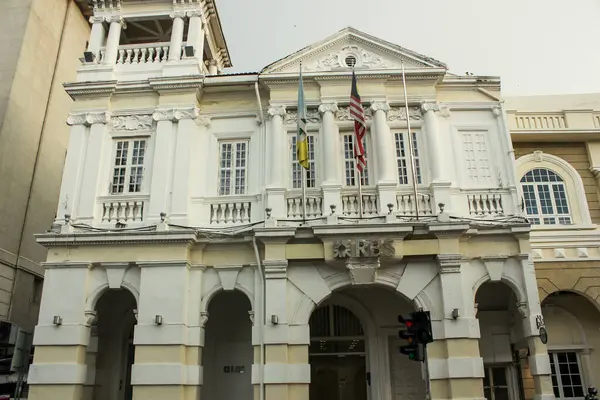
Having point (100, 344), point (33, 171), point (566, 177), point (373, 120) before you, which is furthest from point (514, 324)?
point (33, 171)

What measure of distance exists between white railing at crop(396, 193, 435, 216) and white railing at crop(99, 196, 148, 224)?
25.2 feet

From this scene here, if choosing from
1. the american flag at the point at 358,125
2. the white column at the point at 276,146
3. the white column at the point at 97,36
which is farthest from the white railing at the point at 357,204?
the white column at the point at 97,36

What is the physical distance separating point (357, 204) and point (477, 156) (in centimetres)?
427

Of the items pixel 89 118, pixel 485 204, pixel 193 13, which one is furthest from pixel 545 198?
pixel 89 118

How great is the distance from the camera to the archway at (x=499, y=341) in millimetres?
16844

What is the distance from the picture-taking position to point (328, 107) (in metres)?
17.0

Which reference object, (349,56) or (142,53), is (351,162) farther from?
(142,53)

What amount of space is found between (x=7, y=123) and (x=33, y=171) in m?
2.23

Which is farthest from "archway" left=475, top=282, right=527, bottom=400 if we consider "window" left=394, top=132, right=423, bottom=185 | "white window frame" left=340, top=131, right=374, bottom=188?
"white window frame" left=340, top=131, right=374, bottom=188

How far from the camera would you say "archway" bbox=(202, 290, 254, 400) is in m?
16.9

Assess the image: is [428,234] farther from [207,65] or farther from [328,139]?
[207,65]

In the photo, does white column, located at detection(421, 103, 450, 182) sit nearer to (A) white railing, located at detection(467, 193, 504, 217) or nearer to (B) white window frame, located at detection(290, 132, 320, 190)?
(A) white railing, located at detection(467, 193, 504, 217)

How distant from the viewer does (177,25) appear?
722 inches

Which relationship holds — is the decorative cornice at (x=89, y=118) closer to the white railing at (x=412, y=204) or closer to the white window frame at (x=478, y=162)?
the white railing at (x=412, y=204)
